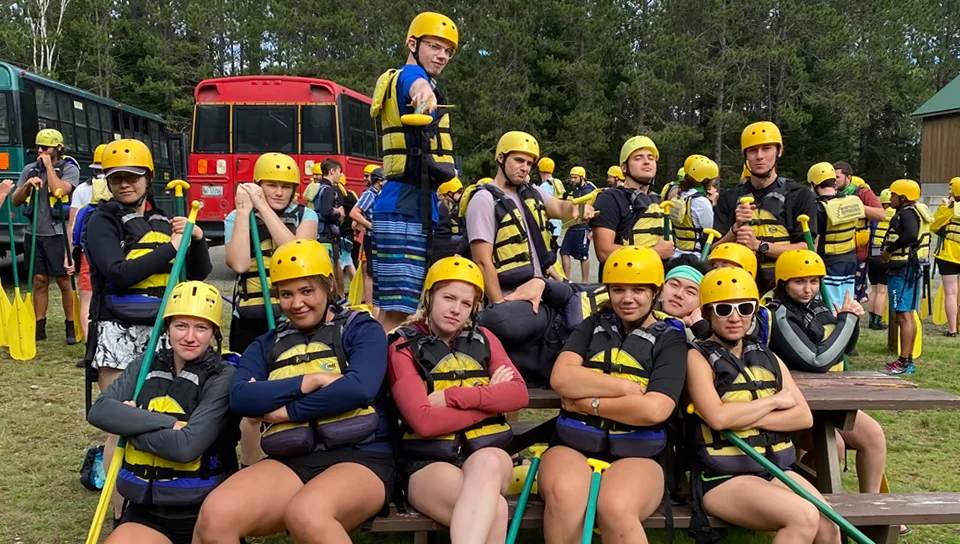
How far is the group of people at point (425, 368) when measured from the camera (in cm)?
357

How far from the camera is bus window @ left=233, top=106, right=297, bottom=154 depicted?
15008mm

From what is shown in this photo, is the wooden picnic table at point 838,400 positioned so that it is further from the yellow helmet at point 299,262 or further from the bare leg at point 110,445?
the bare leg at point 110,445

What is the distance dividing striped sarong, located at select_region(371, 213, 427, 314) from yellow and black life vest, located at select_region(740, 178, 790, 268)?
277 cm

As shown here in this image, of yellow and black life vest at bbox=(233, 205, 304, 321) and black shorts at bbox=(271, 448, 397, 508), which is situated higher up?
yellow and black life vest at bbox=(233, 205, 304, 321)

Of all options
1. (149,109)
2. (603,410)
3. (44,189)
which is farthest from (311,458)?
(149,109)

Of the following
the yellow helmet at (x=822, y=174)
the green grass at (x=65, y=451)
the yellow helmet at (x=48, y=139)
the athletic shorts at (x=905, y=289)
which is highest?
the yellow helmet at (x=48, y=139)

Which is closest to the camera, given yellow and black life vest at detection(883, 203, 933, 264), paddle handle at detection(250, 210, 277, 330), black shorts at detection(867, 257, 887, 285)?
paddle handle at detection(250, 210, 277, 330)

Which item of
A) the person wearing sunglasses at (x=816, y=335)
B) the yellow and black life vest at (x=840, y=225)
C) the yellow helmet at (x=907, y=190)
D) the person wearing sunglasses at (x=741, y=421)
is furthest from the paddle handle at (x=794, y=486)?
the yellow helmet at (x=907, y=190)

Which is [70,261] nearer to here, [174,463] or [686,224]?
[174,463]

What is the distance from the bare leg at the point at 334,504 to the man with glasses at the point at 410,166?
149 centimetres

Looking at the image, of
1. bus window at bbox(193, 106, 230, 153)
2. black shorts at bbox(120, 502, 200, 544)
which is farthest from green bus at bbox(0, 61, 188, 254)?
black shorts at bbox(120, 502, 200, 544)

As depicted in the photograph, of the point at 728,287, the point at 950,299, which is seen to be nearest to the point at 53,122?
the point at 728,287

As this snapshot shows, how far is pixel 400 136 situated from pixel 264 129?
436 inches

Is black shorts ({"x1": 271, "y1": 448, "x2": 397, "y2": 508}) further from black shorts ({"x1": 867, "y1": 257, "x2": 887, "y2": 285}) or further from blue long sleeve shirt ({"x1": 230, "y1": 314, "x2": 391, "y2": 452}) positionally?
black shorts ({"x1": 867, "y1": 257, "x2": 887, "y2": 285})
